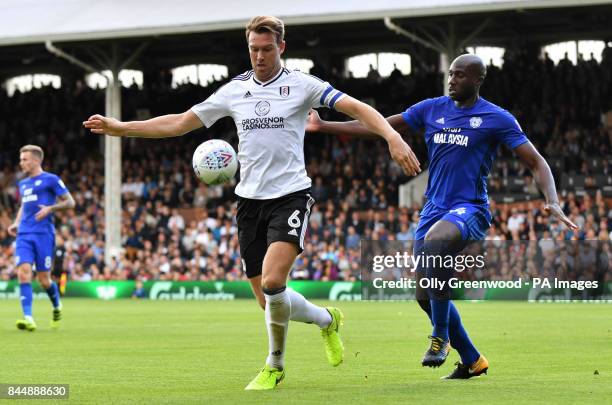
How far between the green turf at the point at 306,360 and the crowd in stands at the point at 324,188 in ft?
31.6

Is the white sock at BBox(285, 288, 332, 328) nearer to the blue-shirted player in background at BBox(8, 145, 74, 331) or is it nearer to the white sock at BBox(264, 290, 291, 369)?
the white sock at BBox(264, 290, 291, 369)

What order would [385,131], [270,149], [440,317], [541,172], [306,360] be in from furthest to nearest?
[306,360] < [541,172] < [440,317] < [270,149] < [385,131]

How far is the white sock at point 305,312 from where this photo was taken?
8.66 meters

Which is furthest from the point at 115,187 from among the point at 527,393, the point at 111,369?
the point at 527,393

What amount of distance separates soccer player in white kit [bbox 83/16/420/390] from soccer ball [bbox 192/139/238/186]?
0.59 meters

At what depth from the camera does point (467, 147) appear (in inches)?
351

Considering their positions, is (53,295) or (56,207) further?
(53,295)

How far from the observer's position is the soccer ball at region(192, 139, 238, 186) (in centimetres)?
912

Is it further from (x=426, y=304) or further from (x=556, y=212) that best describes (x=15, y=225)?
(x=556, y=212)

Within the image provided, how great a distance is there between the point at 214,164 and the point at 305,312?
1356 millimetres

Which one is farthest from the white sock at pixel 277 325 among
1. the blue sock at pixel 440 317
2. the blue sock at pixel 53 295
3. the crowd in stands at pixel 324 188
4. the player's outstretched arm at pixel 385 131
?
the crowd in stands at pixel 324 188

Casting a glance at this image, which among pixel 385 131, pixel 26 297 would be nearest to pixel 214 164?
pixel 385 131

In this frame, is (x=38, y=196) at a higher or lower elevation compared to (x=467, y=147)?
lower

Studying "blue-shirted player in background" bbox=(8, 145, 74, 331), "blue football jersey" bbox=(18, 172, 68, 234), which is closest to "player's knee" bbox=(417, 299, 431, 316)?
"blue-shirted player in background" bbox=(8, 145, 74, 331)
